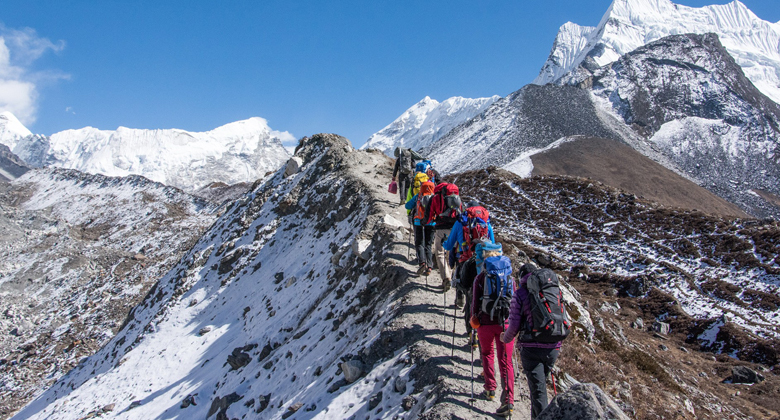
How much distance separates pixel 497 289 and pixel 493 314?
1.18 ft

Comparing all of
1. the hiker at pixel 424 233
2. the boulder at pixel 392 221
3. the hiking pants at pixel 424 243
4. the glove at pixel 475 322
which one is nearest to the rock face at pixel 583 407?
the glove at pixel 475 322

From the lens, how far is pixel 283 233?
20.0 m

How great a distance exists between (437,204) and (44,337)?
29722 mm

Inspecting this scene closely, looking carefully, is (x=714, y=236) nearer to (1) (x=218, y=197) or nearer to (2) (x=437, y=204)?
(2) (x=437, y=204)

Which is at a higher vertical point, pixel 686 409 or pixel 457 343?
pixel 457 343

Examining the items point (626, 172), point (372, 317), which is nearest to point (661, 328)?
point (372, 317)

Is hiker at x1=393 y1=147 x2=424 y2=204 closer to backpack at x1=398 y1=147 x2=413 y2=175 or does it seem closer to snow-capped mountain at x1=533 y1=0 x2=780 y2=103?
backpack at x1=398 y1=147 x2=413 y2=175

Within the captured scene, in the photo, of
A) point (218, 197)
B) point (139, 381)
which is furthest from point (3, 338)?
point (218, 197)

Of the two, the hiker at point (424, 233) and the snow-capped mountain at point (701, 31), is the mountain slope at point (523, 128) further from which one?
the hiker at point (424, 233)

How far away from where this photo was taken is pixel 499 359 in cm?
559

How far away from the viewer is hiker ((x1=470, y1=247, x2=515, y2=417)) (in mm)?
5441

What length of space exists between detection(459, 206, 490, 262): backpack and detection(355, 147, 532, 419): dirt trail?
1.40m

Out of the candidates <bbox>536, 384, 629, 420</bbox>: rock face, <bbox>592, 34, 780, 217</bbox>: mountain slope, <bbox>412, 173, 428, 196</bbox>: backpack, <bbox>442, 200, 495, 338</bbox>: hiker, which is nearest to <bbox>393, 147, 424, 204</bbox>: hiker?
<bbox>412, 173, 428, 196</bbox>: backpack

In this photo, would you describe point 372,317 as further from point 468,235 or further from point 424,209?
point 468,235
